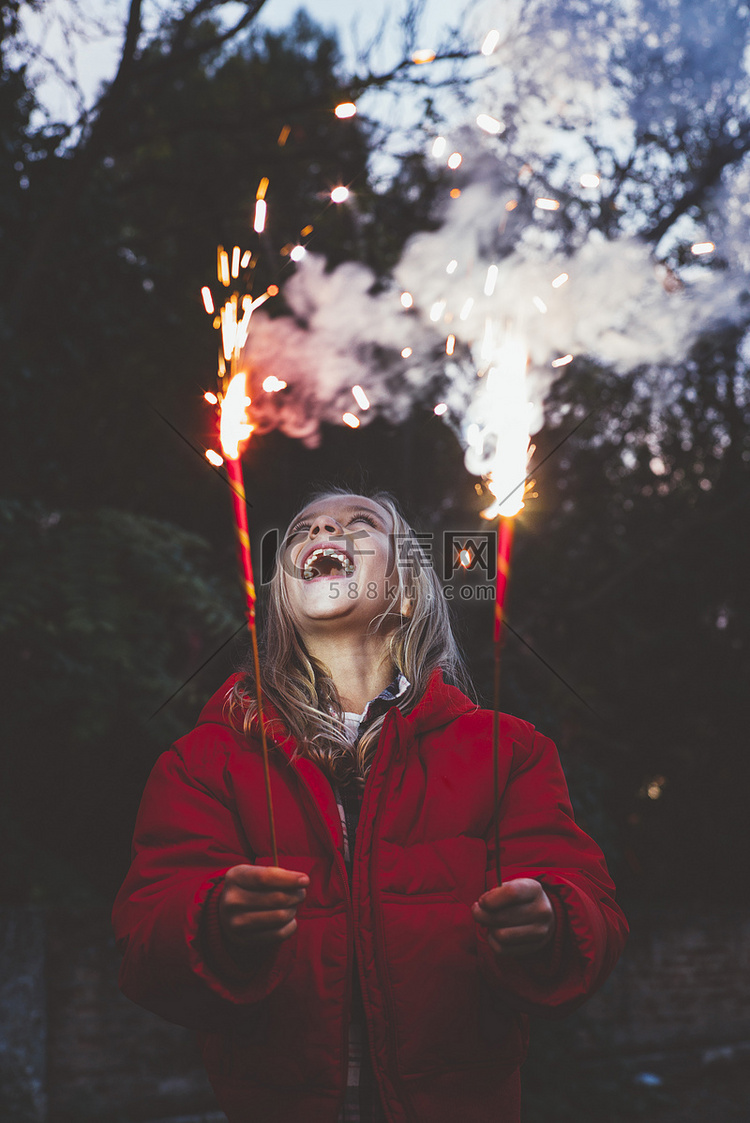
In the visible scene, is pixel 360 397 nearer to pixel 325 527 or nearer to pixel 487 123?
pixel 487 123

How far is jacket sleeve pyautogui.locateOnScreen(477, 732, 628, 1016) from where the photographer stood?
137 cm

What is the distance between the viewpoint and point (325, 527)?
6.75 feet

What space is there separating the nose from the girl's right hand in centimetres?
95

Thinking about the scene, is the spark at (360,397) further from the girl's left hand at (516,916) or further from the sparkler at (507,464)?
the girl's left hand at (516,916)

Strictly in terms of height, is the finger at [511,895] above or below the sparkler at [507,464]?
below

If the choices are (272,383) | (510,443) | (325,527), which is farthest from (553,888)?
(272,383)

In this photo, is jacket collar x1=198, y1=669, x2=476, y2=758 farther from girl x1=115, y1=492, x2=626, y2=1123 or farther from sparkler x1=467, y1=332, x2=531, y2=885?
sparkler x1=467, y1=332, x2=531, y2=885

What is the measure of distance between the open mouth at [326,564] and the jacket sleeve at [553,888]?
1.97ft

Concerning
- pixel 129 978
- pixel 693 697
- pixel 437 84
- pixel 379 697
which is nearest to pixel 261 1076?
pixel 129 978

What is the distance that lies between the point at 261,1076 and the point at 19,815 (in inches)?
174

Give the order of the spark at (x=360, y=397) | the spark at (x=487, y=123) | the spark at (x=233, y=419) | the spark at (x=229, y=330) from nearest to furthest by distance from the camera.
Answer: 1. the spark at (x=233, y=419)
2. the spark at (x=229, y=330)
3. the spark at (x=487, y=123)
4. the spark at (x=360, y=397)

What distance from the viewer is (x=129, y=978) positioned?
1436mm

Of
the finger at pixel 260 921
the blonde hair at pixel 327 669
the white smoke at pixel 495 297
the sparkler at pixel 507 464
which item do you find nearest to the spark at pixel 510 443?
the sparkler at pixel 507 464

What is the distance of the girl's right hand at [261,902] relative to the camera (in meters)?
1.25
